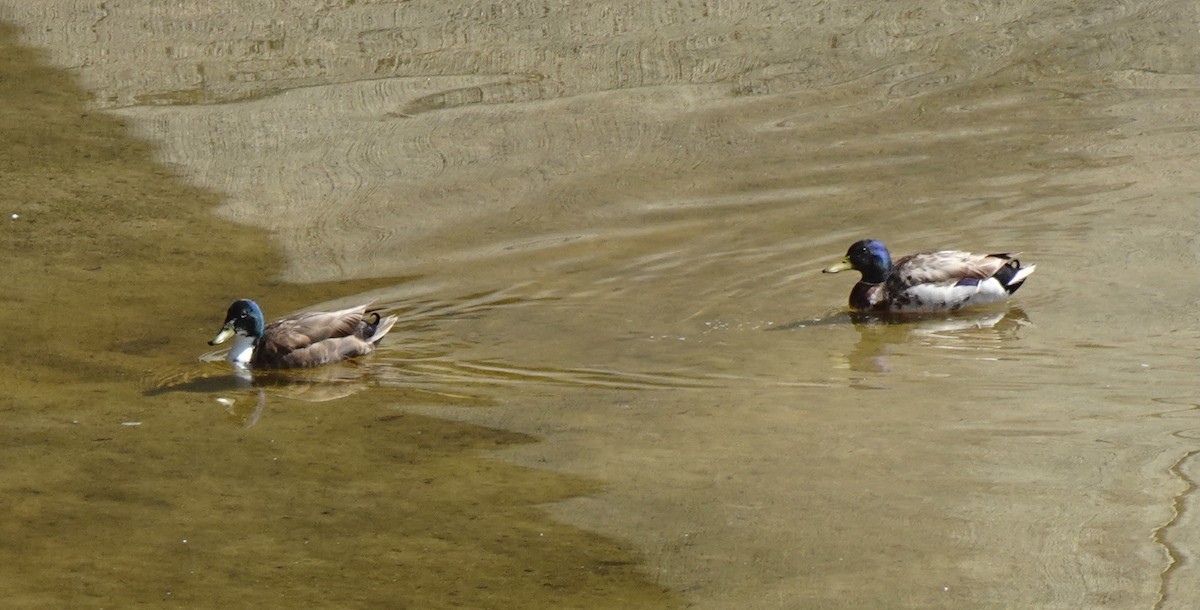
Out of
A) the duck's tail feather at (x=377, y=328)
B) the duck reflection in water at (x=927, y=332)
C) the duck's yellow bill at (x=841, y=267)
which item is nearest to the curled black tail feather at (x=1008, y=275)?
the duck reflection in water at (x=927, y=332)

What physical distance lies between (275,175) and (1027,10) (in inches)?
258

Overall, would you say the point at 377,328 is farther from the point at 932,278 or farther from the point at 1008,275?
the point at 1008,275

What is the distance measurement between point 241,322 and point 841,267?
3.43 meters

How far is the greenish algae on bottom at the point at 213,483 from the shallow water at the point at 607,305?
2 cm

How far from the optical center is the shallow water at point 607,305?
6500mm

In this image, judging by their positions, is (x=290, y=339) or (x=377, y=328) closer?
(x=290, y=339)

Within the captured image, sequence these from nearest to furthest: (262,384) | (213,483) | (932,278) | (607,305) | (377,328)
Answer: (213,483), (262,384), (377,328), (932,278), (607,305)

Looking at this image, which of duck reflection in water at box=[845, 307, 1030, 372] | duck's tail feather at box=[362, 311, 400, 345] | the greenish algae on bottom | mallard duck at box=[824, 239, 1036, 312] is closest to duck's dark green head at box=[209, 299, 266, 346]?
the greenish algae on bottom

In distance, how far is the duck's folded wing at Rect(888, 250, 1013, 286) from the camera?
939cm

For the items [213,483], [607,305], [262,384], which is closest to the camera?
[213,483]

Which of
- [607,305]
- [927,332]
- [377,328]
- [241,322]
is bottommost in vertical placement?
[927,332]

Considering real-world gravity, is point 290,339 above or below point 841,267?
above

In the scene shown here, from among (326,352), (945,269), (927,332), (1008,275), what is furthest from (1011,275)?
(326,352)

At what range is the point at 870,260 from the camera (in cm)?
945
